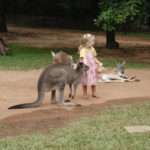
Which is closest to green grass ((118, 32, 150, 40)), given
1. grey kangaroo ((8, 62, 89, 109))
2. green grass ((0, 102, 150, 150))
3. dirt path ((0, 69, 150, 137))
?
dirt path ((0, 69, 150, 137))

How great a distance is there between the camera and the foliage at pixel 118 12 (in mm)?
18594

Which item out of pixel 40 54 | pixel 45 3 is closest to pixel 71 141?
pixel 40 54

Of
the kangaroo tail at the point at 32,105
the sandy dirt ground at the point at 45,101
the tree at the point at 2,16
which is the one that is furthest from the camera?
the tree at the point at 2,16

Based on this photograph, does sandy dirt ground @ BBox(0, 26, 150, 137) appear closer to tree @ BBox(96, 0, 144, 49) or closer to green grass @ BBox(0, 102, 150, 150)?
green grass @ BBox(0, 102, 150, 150)

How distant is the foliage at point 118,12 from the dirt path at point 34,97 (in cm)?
298

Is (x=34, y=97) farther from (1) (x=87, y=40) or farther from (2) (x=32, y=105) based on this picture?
(1) (x=87, y=40)

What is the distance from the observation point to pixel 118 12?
1875cm

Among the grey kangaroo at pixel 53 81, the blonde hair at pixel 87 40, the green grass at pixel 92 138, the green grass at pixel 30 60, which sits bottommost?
the green grass at pixel 30 60

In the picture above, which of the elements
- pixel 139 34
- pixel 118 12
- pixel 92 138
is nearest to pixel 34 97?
pixel 92 138

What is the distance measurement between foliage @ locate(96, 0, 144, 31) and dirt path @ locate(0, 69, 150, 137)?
117 inches

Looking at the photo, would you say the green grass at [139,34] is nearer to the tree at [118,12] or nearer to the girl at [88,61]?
the tree at [118,12]

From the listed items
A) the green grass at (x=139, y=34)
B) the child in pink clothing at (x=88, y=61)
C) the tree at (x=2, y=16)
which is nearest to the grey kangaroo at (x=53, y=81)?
the child in pink clothing at (x=88, y=61)

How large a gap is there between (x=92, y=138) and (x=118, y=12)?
1187 cm

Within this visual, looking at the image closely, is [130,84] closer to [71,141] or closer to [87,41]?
[87,41]
